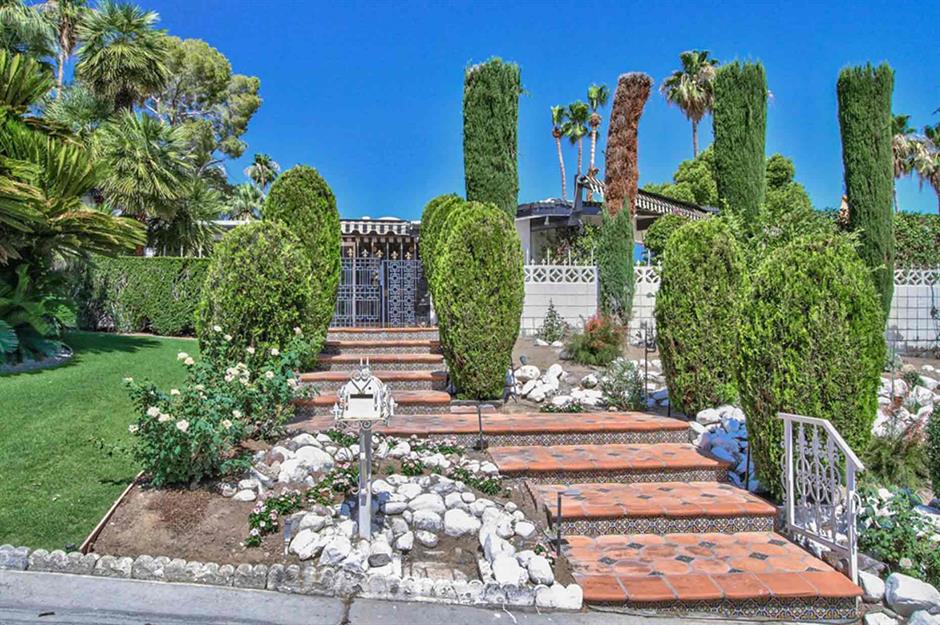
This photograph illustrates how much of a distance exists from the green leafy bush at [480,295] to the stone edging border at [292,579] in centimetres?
344

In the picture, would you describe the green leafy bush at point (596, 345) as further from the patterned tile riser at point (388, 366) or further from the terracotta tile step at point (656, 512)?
the terracotta tile step at point (656, 512)

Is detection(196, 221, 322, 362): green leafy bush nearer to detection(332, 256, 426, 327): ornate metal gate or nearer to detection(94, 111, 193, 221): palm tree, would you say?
detection(332, 256, 426, 327): ornate metal gate

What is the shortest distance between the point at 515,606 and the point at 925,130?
117 feet

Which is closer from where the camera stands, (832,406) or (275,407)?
(832,406)

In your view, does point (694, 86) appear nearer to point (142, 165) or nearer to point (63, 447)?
point (142, 165)

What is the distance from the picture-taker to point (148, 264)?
12.2 meters

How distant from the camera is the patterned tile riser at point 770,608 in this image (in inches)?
132

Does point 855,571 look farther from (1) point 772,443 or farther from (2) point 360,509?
(2) point 360,509

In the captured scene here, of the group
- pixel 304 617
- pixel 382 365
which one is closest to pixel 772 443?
pixel 304 617

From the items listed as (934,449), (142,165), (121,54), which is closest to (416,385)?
(934,449)

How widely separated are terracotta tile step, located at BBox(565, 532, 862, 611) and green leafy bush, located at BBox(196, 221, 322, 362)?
382 centimetres

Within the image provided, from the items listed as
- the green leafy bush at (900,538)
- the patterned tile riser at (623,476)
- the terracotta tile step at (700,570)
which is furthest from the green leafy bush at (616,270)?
the terracotta tile step at (700,570)

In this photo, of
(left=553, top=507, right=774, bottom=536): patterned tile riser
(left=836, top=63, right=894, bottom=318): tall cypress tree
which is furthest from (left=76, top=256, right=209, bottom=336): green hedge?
(left=836, top=63, right=894, bottom=318): tall cypress tree

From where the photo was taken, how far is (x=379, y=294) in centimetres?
1205
